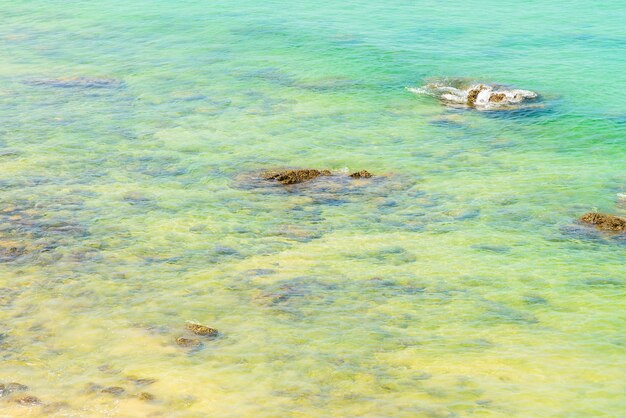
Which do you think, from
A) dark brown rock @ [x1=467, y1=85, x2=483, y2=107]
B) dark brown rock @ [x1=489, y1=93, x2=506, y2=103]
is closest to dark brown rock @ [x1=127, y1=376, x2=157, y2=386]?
dark brown rock @ [x1=467, y1=85, x2=483, y2=107]

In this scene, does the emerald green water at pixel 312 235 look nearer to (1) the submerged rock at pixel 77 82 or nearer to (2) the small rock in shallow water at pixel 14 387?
(2) the small rock in shallow water at pixel 14 387

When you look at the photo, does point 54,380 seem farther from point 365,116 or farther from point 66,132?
point 365,116

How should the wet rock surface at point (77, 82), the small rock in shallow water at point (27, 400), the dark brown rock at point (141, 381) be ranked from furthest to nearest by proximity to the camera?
the wet rock surface at point (77, 82) → the dark brown rock at point (141, 381) → the small rock in shallow water at point (27, 400)

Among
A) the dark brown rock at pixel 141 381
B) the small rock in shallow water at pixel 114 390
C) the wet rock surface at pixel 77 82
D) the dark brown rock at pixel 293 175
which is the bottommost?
the dark brown rock at pixel 141 381

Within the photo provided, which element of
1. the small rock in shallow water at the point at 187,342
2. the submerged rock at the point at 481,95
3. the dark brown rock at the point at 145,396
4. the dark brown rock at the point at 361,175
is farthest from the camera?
the submerged rock at the point at 481,95

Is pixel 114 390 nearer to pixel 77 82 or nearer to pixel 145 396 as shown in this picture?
pixel 145 396

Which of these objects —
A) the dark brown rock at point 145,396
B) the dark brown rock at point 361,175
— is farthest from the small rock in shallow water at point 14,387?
the dark brown rock at point 361,175

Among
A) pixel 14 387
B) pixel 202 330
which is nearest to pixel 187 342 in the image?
pixel 202 330

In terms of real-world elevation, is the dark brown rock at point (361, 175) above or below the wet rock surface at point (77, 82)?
below
